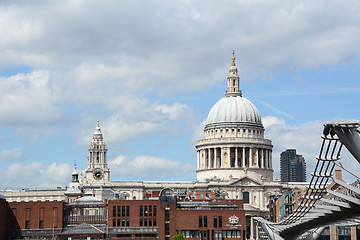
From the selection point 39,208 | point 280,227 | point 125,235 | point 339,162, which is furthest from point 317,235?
point 39,208

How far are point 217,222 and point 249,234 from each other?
123 feet

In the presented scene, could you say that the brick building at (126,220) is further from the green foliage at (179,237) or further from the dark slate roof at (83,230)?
the green foliage at (179,237)

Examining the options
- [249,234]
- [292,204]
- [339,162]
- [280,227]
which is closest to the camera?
[339,162]

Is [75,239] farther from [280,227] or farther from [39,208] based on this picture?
[280,227]

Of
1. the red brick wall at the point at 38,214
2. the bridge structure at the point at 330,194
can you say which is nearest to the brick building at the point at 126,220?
the red brick wall at the point at 38,214

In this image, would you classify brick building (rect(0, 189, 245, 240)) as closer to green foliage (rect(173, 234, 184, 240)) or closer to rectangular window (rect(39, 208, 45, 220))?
rectangular window (rect(39, 208, 45, 220))

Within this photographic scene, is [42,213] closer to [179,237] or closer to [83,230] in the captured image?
[83,230]

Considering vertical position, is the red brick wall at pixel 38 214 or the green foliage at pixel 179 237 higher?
the red brick wall at pixel 38 214

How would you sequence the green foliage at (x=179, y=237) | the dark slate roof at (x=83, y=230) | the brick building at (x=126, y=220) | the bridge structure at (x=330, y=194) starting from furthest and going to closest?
the dark slate roof at (x=83, y=230) < the brick building at (x=126, y=220) < the green foliage at (x=179, y=237) < the bridge structure at (x=330, y=194)

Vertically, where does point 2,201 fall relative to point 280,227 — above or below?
above

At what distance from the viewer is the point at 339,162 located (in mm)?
42406

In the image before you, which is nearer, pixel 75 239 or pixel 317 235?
pixel 317 235

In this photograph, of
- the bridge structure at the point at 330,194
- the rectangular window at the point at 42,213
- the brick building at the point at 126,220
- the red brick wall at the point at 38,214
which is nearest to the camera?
the bridge structure at the point at 330,194

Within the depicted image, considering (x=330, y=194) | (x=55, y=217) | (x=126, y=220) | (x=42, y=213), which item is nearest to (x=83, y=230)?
(x=55, y=217)
